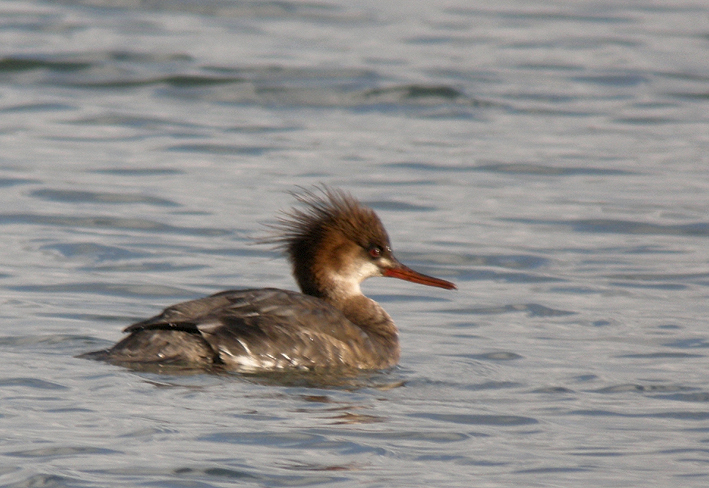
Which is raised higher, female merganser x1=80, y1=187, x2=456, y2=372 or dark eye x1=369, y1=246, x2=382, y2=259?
dark eye x1=369, y1=246, x2=382, y2=259

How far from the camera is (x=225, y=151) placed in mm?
13141

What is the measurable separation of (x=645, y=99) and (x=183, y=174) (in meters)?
6.36

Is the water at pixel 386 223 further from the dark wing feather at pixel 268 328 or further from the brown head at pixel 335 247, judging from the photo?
the brown head at pixel 335 247

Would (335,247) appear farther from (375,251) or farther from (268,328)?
(268,328)

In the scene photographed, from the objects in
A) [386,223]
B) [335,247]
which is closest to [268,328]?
[335,247]

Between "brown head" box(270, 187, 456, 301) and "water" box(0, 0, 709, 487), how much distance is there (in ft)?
1.86

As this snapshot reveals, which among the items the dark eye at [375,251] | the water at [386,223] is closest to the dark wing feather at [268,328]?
the water at [386,223]

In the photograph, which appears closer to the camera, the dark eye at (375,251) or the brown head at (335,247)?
the brown head at (335,247)

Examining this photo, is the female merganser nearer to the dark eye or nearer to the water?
the dark eye

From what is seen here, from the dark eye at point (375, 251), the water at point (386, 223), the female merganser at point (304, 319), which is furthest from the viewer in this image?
the dark eye at point (375, 251)

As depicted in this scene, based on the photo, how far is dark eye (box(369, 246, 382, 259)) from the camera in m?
7.77

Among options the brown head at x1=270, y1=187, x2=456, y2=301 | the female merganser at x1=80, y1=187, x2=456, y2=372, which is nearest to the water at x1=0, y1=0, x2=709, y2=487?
the female merganser at x1=80, y1=187, x2=456, y2=372

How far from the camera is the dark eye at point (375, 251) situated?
7.77 metres

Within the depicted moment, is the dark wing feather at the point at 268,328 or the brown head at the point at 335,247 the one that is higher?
the brown head at the point at 335,247
